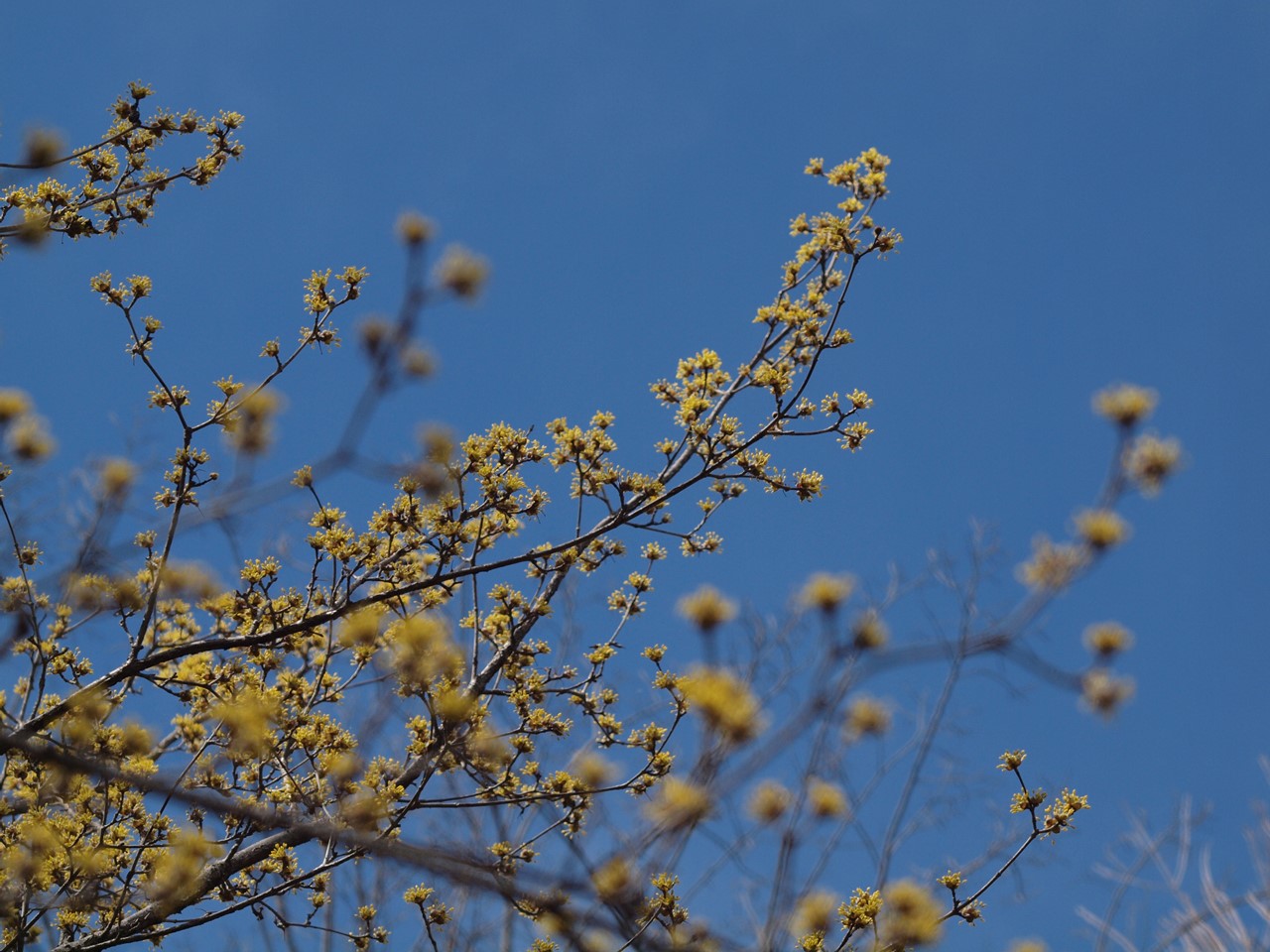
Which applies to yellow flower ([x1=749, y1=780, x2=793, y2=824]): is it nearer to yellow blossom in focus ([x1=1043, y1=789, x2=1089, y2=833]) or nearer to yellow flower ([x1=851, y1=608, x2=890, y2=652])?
yellow flower ([x1=851, y1=608, x2=890, y2=652])

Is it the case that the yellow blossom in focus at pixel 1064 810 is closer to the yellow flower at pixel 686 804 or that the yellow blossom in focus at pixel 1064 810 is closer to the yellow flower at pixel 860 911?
the yellow flower at pixel 860 911

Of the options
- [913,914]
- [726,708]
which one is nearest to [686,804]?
[726,708]

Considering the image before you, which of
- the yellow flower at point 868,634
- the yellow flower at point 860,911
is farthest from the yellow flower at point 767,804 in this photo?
the yellow flower at point 860,911

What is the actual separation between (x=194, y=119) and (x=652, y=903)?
16.7 feet

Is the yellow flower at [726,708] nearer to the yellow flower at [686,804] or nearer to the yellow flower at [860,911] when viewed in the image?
the yellow flower at [686,804]

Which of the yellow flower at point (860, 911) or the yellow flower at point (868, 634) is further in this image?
the yellow flower at point (860, 911)

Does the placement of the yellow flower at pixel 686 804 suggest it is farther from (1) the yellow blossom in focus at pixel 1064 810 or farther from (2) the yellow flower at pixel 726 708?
(1) the yellow blossom in focus at pixel 1064 810

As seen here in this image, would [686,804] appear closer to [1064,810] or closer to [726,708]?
[726,708]

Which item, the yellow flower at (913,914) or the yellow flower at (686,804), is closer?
the yellow flower at (686,804)

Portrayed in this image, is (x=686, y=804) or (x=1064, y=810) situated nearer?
(x=686, y=804)

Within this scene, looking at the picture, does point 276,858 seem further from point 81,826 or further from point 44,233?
point 44,233

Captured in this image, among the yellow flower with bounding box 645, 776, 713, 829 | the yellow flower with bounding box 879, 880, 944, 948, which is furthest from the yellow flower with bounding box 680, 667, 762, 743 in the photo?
the yellow flower with bounding box 879, 880, 944, 948

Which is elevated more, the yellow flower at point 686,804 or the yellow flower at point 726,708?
the yellow flower at point 726,708

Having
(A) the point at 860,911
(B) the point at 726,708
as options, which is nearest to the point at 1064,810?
(A) the point at 860,911
